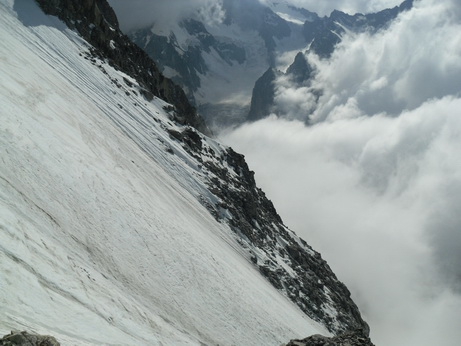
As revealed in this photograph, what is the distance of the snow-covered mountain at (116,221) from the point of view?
20.2m

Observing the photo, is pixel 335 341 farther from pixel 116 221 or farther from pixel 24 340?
pixel 116 221

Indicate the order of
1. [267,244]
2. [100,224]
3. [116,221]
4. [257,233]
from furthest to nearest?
1. [267,244]
2. [257,233]
3. [116,221]
4. [100,224]

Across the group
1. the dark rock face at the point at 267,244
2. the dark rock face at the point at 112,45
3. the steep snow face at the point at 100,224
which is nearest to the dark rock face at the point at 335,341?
the steep snow face at the point at 100,224

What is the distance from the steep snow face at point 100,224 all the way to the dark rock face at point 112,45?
443 cm

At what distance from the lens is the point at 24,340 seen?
1244cm

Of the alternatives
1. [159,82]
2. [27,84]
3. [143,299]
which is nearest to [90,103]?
[27,84]

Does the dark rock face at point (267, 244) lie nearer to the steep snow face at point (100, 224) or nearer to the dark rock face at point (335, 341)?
the steep snow face at point (100, 224)

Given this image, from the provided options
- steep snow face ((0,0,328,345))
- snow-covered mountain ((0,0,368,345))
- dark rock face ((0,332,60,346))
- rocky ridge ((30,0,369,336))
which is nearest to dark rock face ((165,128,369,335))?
rocky ridge ((30,0,369,336))

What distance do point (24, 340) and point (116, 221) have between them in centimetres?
1960

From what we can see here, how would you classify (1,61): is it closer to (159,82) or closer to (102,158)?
(102,158)

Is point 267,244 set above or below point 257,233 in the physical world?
below

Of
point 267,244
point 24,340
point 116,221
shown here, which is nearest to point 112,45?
point 267,244

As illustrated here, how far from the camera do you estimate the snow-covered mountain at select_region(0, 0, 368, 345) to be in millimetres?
20234

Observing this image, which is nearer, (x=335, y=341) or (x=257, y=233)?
(x=335, y=341)
